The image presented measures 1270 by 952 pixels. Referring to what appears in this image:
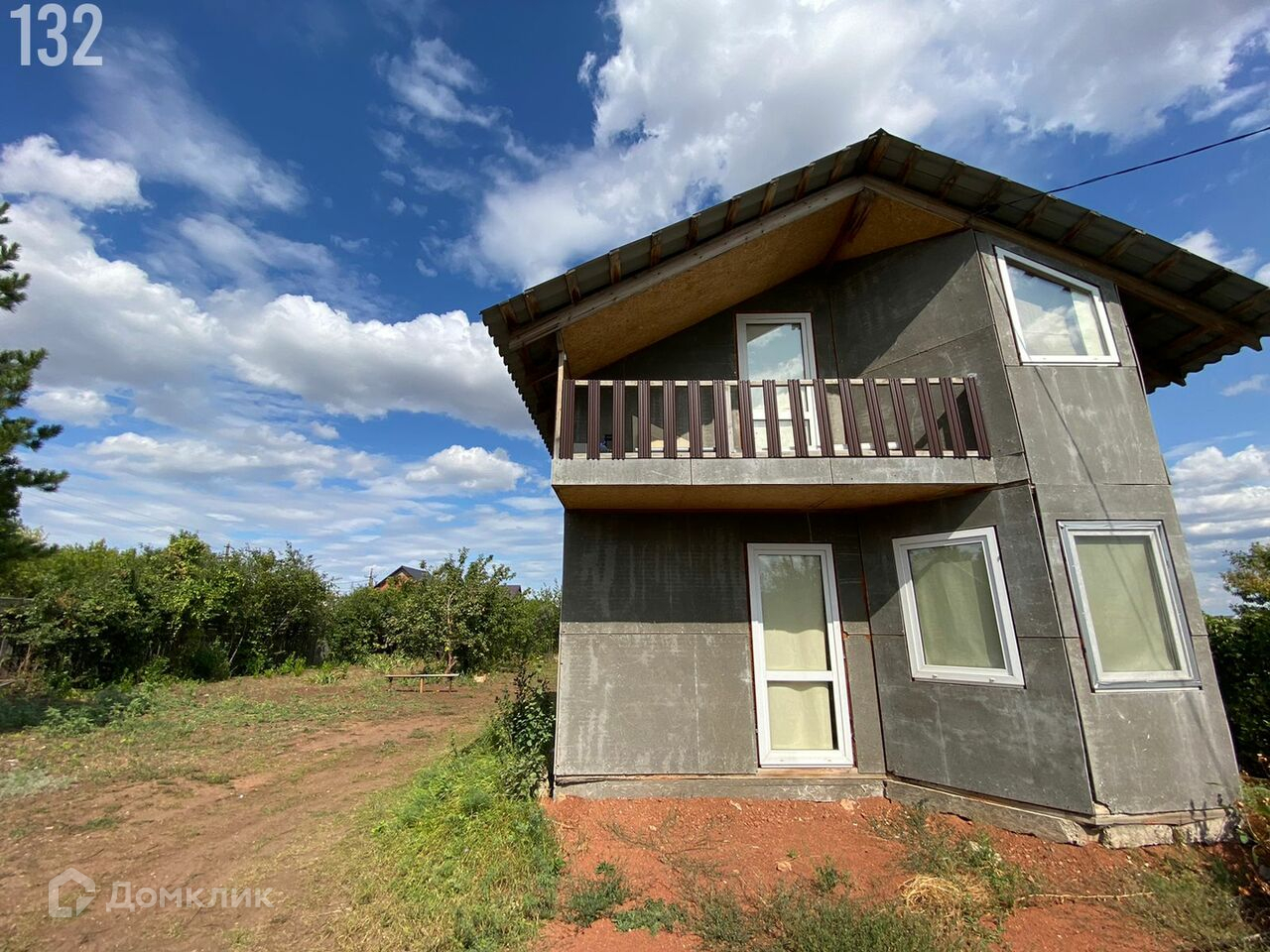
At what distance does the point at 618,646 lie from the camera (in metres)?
6.22

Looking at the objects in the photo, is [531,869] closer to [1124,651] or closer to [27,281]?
[1124,651]

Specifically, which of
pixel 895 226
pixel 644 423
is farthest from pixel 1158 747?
pixel 895 226

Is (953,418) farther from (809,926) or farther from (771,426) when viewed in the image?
(809,926)

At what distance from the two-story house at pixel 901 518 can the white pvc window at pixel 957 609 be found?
0.08 ft

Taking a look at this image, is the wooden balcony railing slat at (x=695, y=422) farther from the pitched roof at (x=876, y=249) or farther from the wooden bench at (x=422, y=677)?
the wooden bench at (x=422, y=677)

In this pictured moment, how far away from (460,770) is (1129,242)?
992 centimetres

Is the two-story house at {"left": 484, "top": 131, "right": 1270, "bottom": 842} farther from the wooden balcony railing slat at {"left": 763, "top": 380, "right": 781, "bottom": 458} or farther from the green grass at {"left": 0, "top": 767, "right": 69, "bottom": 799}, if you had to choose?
the green grass at {"left": 0, "top": 767, "right": 69, "bottom": 799}

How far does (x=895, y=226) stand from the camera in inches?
271

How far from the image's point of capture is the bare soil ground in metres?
3.72

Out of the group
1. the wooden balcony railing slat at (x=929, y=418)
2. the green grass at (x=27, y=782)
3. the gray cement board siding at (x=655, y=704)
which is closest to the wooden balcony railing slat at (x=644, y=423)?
the gray cement board siding at (x=655, y=704)

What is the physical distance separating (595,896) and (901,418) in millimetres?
5352

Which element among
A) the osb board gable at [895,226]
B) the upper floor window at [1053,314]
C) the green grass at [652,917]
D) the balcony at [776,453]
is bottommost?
the green grass at [652,917]

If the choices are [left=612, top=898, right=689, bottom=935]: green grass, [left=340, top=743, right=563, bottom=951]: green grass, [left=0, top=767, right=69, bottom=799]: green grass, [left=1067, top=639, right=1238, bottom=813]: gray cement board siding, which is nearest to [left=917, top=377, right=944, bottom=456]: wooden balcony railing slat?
[left=1067, top=639, right=1238, bottom=813]: gray cement board siding

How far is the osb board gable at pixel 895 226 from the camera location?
661 cm
